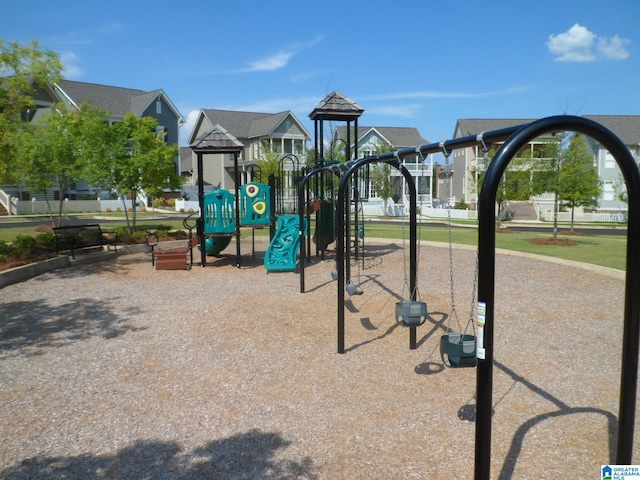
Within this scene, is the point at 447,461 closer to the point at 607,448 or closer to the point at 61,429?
the point at 607,448

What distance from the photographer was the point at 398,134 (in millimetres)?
57062

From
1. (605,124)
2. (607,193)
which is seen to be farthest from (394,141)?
(607,193)

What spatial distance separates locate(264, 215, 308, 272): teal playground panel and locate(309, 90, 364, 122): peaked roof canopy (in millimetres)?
3567

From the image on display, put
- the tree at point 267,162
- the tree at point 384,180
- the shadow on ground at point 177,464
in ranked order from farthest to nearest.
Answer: the tree at point 384,180
the tree at point 267,162
the shadow on ground at point 177,464

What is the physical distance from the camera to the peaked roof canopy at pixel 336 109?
14328 millimetres

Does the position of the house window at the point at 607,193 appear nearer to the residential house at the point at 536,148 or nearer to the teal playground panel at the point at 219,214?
the residential house at the point at 536,148

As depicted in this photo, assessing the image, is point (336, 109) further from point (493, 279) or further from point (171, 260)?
point (493, 279)

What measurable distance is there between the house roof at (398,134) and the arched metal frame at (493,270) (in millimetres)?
53254

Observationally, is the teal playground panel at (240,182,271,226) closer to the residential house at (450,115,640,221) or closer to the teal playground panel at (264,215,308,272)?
the teal playground panel at (264,215,308,272)

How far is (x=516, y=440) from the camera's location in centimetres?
414

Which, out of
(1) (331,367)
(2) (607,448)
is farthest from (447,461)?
(1) (331,367)

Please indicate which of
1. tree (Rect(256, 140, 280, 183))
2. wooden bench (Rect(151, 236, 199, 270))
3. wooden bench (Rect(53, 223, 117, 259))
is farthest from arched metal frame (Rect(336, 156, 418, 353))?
tree (Rect(256, 140, 280, 183))
